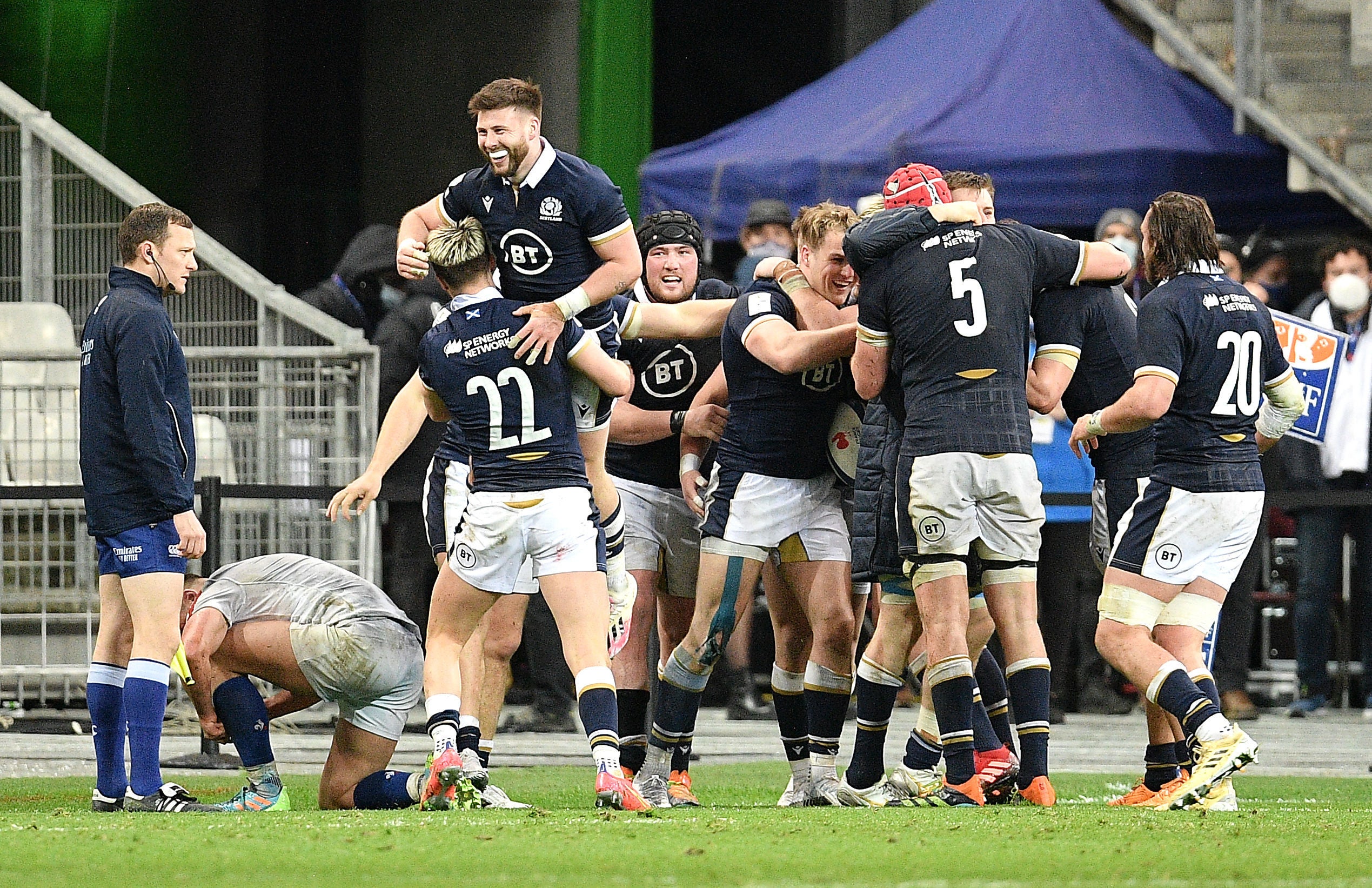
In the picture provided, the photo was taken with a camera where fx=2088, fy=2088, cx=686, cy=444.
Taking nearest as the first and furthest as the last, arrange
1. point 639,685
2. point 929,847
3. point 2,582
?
point 929,847 → point 639,685 → point 2,582

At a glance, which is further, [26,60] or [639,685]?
[26,60]

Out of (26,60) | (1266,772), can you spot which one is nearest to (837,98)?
(26,60)

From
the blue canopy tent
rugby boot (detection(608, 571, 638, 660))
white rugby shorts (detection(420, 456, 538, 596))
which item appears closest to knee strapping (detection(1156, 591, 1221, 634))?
rugby boot (detection(608, 571, 638, 660))

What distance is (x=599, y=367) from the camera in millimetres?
7078

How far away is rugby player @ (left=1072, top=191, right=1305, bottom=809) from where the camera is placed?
7426 millimetres

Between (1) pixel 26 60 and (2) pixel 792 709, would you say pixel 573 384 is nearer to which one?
(2) pixel 792 709

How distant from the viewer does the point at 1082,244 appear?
25.0ft

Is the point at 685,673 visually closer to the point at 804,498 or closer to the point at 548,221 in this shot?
the point at 804,498

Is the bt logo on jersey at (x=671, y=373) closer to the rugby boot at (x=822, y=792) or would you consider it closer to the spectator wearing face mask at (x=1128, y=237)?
the rugby boot at (x=822, y=792)

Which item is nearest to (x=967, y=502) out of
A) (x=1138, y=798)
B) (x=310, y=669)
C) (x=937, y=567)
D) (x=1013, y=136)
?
(x=937, y=567)

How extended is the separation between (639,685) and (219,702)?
1.61 metres

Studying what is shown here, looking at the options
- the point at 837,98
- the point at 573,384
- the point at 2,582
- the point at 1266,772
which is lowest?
the point at 1266,772

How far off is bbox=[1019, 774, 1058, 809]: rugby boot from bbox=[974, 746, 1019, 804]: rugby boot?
0.17m

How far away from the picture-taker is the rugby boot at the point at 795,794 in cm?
774
